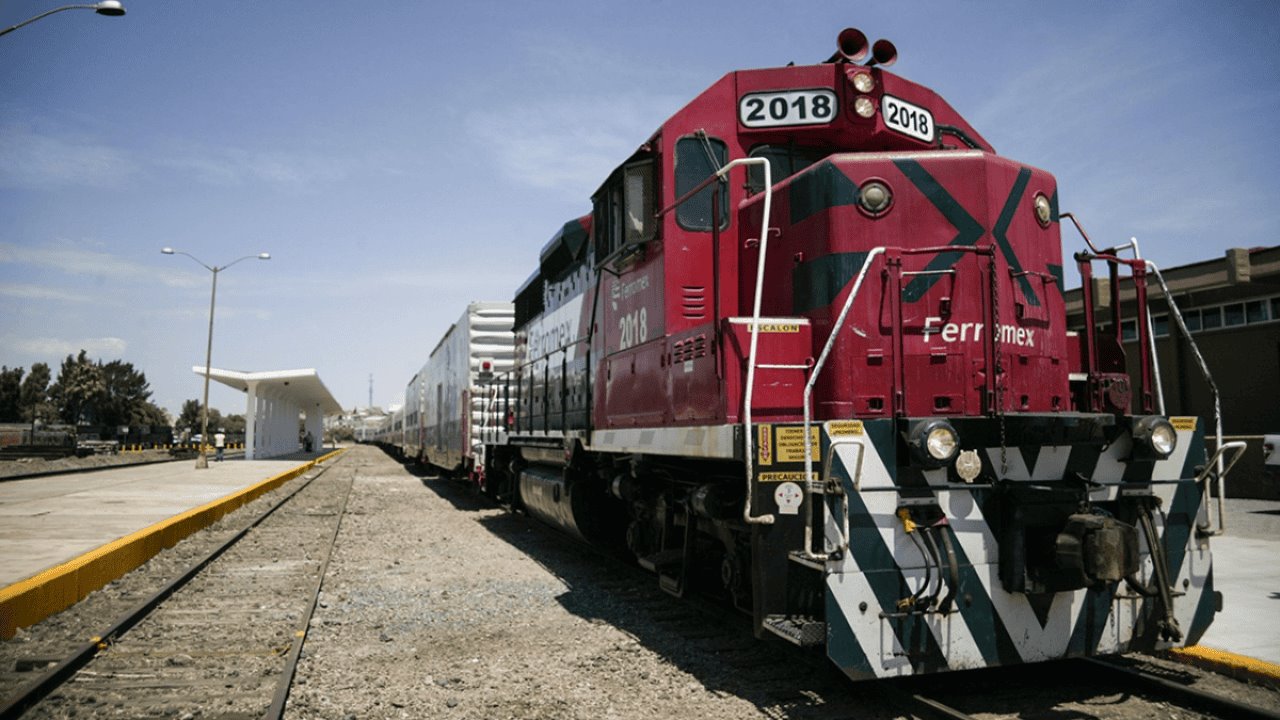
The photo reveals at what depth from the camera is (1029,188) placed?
4695 millimetres

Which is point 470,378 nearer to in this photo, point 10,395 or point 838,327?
point 838,327

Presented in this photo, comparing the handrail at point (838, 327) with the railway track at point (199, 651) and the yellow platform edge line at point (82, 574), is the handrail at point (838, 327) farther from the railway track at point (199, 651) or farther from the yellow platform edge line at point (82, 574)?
the yellow platform edge line at point (82, 574)

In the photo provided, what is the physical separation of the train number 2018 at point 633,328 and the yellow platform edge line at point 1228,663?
3615 mm

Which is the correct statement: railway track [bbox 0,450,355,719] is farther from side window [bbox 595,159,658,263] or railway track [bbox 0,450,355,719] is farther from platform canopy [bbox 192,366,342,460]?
platform canopy [bbox 192,366,342,460]

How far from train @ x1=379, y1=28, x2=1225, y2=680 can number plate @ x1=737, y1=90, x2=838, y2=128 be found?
0.05 ft

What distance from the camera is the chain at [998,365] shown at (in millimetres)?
3979

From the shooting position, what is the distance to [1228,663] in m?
4.42

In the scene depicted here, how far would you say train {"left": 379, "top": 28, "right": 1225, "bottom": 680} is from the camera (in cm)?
385

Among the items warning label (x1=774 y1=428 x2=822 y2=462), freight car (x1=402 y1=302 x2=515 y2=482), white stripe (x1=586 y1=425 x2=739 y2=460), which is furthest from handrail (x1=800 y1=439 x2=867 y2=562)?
freight car (x1=402 y1=302 x2=515 y2=482)

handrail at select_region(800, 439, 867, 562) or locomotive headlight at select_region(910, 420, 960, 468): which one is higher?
locomotive headlight at select_region(910, 420, 960, 468)

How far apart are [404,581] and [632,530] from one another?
2.47m

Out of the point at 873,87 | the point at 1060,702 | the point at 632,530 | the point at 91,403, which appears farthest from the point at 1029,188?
the point at 91,403

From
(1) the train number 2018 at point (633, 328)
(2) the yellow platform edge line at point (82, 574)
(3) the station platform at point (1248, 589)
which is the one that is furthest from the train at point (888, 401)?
(2) the yellow platform edge line at point (82, 574)

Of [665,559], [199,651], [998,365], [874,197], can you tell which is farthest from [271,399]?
[998,365]
